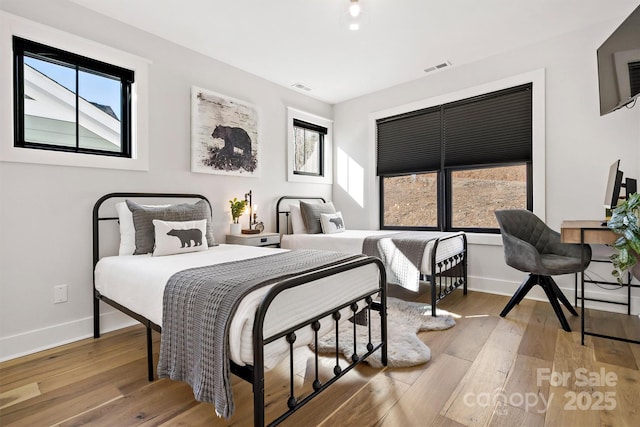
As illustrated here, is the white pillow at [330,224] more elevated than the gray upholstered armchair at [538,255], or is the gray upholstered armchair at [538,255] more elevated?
the white pillow at [330,224]

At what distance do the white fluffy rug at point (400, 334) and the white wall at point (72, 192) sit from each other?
6.04 feet

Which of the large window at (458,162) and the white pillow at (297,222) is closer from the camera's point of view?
the large window at (458,162)

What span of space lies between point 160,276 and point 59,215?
1.36 meters

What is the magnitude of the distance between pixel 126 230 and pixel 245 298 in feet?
5.67

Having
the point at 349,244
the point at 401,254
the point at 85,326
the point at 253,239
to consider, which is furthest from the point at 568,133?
the point at 85,326

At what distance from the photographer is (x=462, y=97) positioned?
148 inches

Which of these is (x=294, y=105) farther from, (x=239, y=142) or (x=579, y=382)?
(x=579, y=382)

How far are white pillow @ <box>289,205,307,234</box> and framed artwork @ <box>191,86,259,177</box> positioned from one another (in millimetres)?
628

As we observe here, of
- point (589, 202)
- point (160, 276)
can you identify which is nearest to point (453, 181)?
point (589, 202)

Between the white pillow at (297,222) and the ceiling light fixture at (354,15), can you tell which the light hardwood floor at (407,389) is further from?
the ceiling light fixture at (354,15)

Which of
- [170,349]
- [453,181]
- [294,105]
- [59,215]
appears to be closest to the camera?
[170,349]

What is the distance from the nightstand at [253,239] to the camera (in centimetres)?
337

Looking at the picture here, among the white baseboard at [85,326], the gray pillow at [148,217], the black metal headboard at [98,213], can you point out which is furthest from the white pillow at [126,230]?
the white baseboard at [85,326]

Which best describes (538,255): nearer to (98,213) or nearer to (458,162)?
(458,162)
